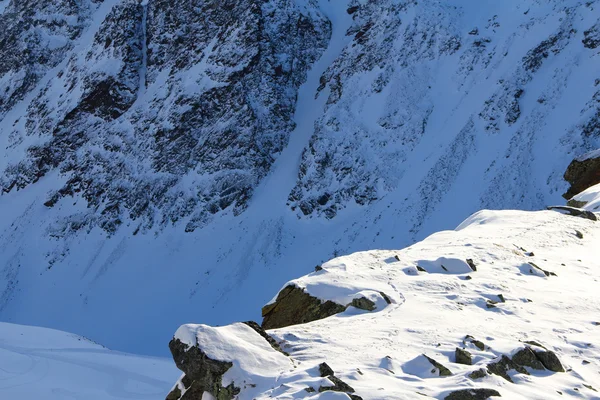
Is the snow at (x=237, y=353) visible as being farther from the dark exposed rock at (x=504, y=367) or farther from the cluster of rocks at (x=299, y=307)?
the cluster of rocks at (x=299, y=307)

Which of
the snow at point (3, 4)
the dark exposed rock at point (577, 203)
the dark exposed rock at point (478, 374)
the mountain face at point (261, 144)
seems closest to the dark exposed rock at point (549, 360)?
the dark exposed rock at point (478, 374)

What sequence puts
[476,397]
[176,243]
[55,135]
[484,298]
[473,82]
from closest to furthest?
[476,397] < [484,298] < [473,82] < [176,243] < [55,135]

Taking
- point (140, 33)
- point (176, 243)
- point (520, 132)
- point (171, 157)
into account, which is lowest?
point (176, 243)

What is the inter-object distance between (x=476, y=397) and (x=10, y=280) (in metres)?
57.0

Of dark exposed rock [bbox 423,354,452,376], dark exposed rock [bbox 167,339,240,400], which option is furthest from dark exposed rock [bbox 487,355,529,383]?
dark exposed rock [bbox 167,339,240,400]

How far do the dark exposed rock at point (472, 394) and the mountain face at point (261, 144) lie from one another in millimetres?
33798

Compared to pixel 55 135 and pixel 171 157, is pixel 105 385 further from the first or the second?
pixel 55 135

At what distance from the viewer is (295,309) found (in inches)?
479

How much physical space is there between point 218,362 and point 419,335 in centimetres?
300

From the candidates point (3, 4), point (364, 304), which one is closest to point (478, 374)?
point (364, 304)

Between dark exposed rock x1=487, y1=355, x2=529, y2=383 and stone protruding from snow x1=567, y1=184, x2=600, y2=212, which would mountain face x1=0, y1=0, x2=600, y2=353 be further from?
dark exposed rock x1=487, y1=355, x2=529, y2=383

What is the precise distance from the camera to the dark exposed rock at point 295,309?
11.7m

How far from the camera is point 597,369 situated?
9.18 metres

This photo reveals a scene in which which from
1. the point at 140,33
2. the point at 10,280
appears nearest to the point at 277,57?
the point at 140,33
